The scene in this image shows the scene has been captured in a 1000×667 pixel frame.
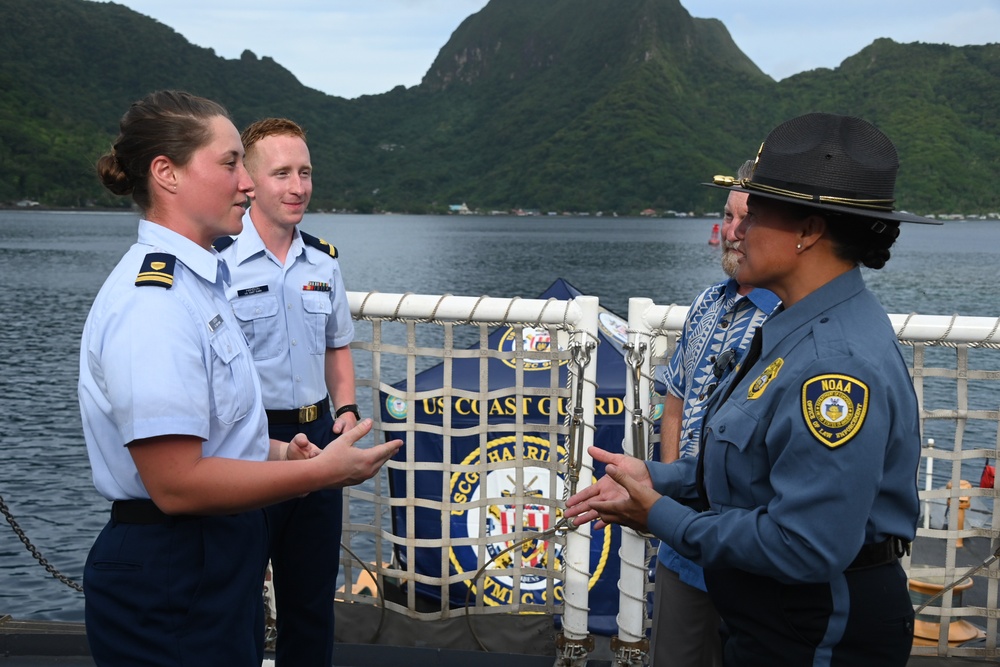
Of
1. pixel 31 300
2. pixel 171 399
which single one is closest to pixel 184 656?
pixel 171 399

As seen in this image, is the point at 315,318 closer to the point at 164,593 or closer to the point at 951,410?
the point at 164,593

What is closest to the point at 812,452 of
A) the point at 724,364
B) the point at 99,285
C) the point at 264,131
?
the point at 724,364

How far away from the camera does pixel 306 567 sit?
3025 millimetres

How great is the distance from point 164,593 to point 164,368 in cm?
53

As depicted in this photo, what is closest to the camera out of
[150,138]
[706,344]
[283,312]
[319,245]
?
[150,138]

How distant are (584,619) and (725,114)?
173m

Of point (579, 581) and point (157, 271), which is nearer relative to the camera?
point (157, 271)

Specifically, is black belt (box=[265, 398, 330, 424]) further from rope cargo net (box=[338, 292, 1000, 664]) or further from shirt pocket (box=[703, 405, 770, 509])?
shirt pocket (box=[703, 405, 770, 509])

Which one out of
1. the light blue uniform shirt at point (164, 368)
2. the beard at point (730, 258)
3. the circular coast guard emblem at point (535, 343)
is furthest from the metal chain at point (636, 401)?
the light blue uniform shirt at point (164, 368)

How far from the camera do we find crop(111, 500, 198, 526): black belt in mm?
1973

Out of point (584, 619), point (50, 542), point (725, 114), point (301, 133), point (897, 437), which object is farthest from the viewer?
point (725, 114)

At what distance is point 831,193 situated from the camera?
1.84 metres

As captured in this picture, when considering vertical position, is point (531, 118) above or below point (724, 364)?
above

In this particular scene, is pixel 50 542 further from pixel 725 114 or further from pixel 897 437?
pixel 725 114
